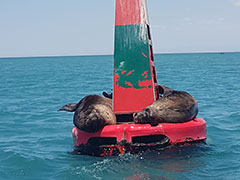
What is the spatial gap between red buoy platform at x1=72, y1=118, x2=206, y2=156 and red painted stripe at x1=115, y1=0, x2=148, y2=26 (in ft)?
8.12

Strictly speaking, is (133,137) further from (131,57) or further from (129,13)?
(129,13)

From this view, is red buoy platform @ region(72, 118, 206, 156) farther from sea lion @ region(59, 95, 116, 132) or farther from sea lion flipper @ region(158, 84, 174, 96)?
sea lion flipper @ region(158, 84, 174, 96)

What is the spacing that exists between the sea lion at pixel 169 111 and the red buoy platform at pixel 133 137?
0.14 m

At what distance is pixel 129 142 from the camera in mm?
7863

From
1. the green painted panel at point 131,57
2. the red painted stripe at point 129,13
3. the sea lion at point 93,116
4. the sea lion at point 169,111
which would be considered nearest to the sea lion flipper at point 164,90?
the sea lion at point 169,111

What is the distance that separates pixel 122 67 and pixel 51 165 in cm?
262

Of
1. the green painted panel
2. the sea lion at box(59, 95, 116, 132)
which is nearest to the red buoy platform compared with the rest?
the sea lion at box(59, 95, 116, 132)

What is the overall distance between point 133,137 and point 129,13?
294 centimetres

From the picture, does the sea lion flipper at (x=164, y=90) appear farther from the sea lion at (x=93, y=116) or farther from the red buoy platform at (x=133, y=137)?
the sea lion at (x=93, y=116)

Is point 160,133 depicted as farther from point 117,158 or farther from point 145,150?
point 117,158

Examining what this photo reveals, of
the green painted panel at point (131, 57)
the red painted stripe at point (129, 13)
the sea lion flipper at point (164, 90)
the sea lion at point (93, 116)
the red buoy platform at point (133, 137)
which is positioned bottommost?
the red buoy platform at point (133, 137)

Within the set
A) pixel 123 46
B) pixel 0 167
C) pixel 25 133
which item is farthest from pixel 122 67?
pixel 25 133

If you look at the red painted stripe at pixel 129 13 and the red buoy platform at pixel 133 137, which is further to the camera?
the red painted stripe at pixel 129 13

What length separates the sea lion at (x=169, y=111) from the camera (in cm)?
808
